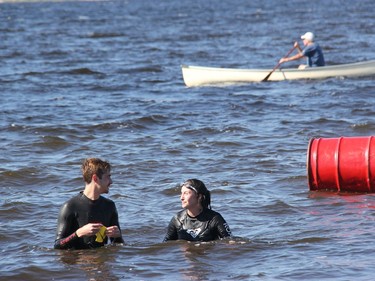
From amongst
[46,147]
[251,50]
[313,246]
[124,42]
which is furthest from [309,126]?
[124,42]

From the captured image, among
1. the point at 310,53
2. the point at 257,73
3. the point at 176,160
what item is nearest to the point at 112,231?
the point at 176,160

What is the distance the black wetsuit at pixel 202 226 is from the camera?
9.76 meters

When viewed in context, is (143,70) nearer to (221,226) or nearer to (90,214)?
(221,226)

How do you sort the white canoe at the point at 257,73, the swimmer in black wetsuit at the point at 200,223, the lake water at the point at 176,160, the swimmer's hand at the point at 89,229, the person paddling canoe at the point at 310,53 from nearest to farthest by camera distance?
the swimmer's hand at the point at 89,229, the swimmer in black wetsuit at the point at 200,223, the lake water at the point at 176,160, the white canoe at the point at 257,73, the person paddling canoe at the point at 310,53

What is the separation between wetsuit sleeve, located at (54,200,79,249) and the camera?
9195mm

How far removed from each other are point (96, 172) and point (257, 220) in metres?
3.46

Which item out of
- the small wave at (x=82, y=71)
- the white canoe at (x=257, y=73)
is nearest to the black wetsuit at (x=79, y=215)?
the white canoe at (x=257, y=73)

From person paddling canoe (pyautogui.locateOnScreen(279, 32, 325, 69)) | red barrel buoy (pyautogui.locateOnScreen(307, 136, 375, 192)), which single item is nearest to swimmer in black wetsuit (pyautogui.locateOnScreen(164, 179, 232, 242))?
red barrel buoy (pyautogui.locateOnScreen(307, 136, 375, 192))

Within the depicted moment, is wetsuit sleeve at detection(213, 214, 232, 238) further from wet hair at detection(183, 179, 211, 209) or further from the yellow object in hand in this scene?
the yellow object in hand

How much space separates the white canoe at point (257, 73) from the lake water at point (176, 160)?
0.80 ft

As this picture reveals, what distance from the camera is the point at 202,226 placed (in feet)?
32.1

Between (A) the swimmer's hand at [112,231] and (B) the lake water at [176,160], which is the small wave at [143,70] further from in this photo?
(A) the swimmer's hand at [112,231]

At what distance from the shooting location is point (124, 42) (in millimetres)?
44125

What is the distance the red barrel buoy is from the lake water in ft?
Result: 0.58
